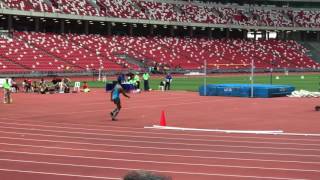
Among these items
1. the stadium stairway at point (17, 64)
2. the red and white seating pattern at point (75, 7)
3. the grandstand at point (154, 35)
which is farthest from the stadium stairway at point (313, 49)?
the stadium stairway at point (17, 64)

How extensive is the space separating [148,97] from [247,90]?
570 centimetres

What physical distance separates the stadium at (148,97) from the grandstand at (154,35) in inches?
8.8

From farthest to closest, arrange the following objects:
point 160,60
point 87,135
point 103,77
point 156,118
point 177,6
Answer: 1. point 177,6
2. point 160,60
3. point 103,77
4. point 156,118
5. point 87,135

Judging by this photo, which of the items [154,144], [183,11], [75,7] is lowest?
[154,144]

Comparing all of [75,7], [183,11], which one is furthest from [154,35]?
[75,7]

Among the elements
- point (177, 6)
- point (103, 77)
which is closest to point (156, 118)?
point (103, 77)

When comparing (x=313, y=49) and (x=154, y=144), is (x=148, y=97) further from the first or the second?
(x=313, y=49)

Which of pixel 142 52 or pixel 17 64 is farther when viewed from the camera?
pixel 142 52

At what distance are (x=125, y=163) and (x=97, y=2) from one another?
7043 cm

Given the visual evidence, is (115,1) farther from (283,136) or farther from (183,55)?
(283,136)

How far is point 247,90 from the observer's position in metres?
34.9

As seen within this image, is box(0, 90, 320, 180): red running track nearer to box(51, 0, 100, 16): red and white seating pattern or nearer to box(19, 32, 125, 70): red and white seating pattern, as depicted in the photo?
box(19, 32, 125, 70): red and white seating pattern

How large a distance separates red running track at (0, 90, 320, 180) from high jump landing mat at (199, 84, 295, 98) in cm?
673

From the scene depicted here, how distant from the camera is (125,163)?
12.0 m
